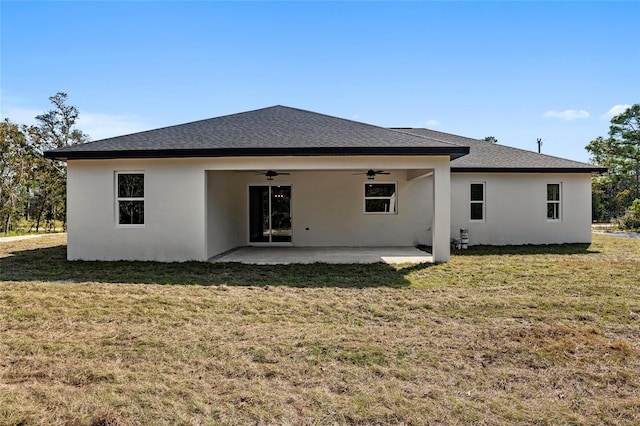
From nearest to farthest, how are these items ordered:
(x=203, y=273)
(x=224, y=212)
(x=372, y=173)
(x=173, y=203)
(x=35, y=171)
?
(x=203, y=273), (x=173, y=203), (x=224, y=212), (x=372, y=173), (x=35, y=171)

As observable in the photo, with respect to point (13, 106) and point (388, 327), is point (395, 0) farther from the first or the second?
point (13, 106)

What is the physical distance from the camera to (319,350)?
4012 mm

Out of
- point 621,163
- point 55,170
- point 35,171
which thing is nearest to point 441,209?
point 35,171

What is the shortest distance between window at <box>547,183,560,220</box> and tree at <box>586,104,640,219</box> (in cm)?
2001

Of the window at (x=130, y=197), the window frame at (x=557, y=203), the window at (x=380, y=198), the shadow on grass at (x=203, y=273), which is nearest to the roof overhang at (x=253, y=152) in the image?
the window at (x=130, y=197)

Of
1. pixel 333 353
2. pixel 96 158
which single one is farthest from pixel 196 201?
pixel 333 353

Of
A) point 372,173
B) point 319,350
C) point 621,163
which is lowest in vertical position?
point 319,350

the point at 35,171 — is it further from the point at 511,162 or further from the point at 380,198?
the point at 511,162

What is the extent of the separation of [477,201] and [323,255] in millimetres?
6406

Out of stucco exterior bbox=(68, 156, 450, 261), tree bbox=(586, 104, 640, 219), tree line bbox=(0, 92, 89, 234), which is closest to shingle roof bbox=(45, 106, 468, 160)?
stucco exterior bbox=(68, 156, 450, 261)

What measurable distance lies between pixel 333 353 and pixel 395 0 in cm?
1078

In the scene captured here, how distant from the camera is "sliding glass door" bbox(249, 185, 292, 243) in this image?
45.0 feet

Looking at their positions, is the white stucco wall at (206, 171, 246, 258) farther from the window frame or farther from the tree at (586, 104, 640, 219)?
the tree at (586, 104, 640, 219)

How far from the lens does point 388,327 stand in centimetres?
477
